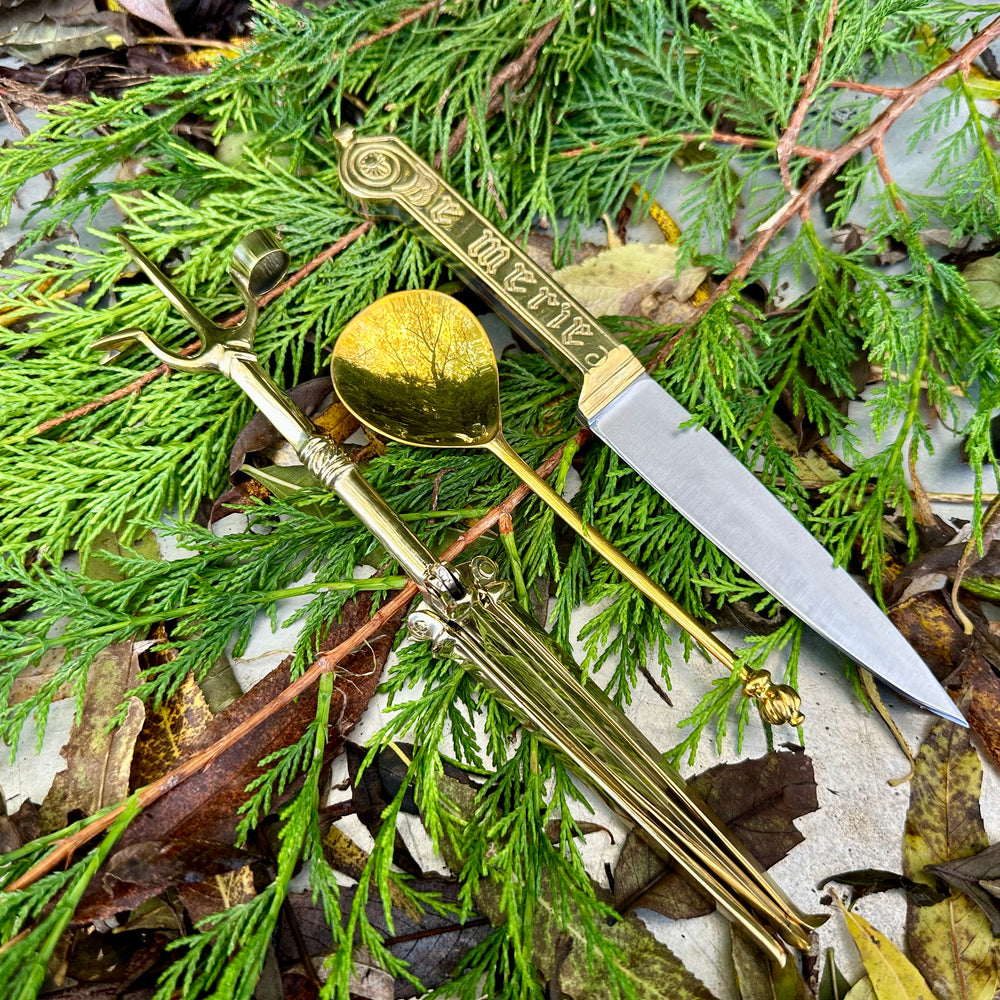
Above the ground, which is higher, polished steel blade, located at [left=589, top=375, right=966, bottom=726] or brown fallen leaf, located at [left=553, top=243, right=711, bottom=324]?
brown fallen leaf, located at [left=553, top=243, right=711, bottom=324]

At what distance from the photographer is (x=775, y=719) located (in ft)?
3.22

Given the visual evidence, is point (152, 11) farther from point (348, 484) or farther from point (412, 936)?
point (412, 936)

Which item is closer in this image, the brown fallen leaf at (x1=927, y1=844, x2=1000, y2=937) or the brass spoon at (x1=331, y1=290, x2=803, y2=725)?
the brown fallen leaf at (x1=927, y1=844, x2=1000, y2=937)

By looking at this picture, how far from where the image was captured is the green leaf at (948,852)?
970mm

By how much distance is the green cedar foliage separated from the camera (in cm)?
108

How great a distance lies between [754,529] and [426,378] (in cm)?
53

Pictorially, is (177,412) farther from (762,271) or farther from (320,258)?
(762,271)

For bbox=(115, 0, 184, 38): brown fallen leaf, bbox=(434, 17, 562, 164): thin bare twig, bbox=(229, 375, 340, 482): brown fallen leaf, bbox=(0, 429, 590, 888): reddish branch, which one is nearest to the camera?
bbox=(0, 429, 590, 888): reddish branch

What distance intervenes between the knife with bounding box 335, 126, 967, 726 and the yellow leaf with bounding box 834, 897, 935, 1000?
Result: 309 millimetres

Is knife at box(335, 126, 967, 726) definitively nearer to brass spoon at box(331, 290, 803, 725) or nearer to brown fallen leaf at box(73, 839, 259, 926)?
brass spoon at box(331, 290, 803, 725)

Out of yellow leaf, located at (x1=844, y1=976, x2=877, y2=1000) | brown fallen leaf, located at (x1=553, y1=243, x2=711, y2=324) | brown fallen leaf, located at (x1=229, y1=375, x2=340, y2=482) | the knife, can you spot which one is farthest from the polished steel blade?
brown fallen leaf, located at (x1=229, y1=375, x2=340, y2=482)

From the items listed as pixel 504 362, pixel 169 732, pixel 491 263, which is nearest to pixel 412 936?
pixel 169 732

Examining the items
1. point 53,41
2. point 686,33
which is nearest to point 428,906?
point 686,33

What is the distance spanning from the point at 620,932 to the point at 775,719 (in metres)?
0.35
